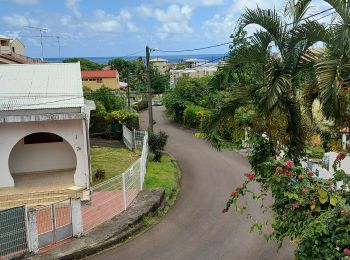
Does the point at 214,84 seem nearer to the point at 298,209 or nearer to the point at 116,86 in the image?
the point at 298,209

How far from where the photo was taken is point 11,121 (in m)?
13.7

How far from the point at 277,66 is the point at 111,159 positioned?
14.3 metres

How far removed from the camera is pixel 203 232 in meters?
11.9

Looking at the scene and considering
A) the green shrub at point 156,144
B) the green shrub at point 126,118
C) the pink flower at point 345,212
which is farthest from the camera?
the green shrub at point 126,118

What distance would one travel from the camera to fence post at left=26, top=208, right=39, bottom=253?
955 cm

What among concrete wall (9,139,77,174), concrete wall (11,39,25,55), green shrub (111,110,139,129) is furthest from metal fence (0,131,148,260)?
concrete wall (11,39,25,55)

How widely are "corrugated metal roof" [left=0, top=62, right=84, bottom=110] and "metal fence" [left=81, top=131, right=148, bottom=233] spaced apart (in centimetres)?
289

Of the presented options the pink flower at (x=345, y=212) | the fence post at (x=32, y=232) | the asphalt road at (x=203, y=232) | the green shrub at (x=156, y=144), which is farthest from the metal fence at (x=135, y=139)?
the pink flower at (x=345, y=212)

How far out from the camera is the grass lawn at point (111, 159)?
59.7ft

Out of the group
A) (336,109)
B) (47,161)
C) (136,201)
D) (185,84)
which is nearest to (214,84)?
(336,109)

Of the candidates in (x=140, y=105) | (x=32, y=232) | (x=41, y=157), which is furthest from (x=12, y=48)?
(x=32, y=232)

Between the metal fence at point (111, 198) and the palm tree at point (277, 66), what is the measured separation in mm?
5470

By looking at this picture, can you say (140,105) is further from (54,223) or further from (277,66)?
(277,66)

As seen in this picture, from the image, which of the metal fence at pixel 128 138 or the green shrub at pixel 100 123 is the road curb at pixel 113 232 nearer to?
the metal fence at pixel 128 138
